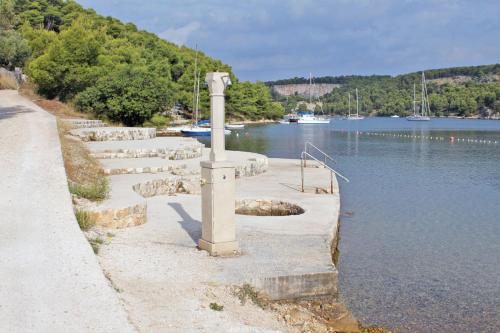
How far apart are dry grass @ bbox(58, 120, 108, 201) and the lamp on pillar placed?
3228 mm

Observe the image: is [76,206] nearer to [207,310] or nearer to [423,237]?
[207,310]

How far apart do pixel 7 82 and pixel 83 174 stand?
118ft

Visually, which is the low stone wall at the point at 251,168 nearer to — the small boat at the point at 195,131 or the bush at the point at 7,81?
the bush at the point at 7,81

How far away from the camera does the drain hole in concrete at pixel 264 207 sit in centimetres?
1360

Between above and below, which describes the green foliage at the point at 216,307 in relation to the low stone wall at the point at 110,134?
below

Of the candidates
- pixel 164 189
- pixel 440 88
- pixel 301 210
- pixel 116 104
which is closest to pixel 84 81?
pixel 116 104

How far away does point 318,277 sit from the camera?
779cm

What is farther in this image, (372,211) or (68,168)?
(372,211)

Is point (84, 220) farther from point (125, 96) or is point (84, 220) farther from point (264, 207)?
point (125, 96)

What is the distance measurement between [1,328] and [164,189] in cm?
1000

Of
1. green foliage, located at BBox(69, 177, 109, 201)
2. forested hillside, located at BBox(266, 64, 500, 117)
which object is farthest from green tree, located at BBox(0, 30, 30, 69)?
forested hillside, located at BBox(266, 64, 500, 117)

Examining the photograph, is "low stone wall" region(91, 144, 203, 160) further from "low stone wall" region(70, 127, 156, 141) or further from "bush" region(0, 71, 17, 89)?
"bush" region(0, 71, 17, 89)

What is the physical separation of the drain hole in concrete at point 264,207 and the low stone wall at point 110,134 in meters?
10.2

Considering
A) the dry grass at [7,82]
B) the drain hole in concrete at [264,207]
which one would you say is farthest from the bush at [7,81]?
the drain hole in concrete at [264,207]
